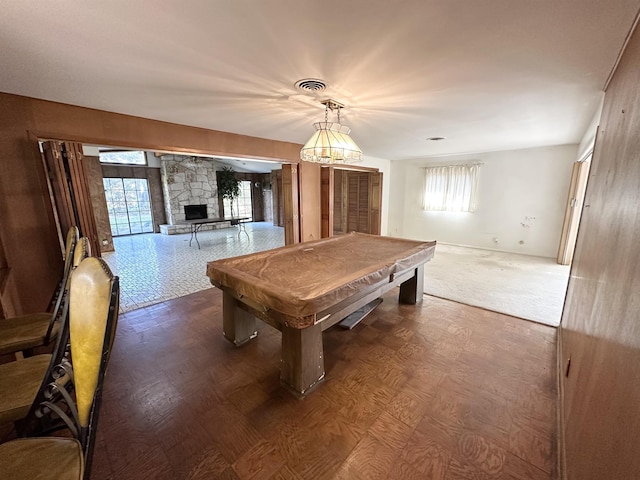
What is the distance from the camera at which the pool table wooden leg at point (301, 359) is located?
66.6 inches

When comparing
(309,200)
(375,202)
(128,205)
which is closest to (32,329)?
(309,200)

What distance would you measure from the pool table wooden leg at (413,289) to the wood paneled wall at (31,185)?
3.66 m

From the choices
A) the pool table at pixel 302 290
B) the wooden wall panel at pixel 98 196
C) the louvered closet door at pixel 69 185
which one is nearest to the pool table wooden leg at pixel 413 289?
the pool table at pixel 302 290

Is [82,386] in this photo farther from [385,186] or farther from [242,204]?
[242,204]

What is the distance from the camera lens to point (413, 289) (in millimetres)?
3084

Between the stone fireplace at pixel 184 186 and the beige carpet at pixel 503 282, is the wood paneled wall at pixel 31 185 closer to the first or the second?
the beige carpet at pixel 503 282

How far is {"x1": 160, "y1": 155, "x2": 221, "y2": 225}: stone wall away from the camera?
8141mm

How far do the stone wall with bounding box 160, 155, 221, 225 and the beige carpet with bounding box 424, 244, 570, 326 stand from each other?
25.7ft

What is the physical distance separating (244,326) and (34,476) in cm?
158

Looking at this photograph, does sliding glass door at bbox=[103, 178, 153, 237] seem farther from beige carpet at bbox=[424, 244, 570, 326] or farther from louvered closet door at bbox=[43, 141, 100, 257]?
beige carpet at bbox=[424, 244, 570, 326]

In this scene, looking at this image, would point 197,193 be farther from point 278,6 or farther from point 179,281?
point 278,6

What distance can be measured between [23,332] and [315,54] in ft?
8.17

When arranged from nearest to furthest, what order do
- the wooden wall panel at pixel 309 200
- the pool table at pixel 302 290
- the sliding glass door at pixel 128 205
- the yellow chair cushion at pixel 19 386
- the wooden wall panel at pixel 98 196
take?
the yellow chair cushion at pixel 19 386 → the pool table at pixel 302 290 → the wooden wall panel at pixel 309 200 → the wooden wall panel at pixel 98 196 → the sliding glass door at pixel 128 205

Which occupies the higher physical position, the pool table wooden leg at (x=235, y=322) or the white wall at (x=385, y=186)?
the white wall at (x=385, y=186)
